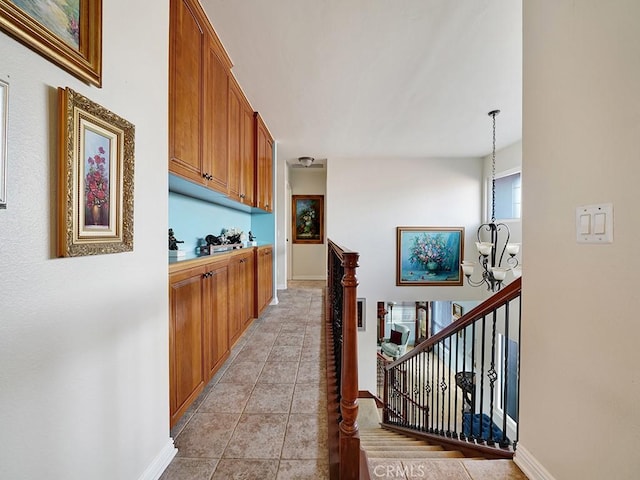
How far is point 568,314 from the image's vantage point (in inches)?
40.6

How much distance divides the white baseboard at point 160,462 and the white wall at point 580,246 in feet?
5.58

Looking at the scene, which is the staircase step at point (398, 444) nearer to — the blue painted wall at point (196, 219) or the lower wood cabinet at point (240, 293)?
the lower wood cabinet at point (240, 293)

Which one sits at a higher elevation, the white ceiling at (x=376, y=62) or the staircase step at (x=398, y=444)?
the white ceiling at (x=376, y=62)

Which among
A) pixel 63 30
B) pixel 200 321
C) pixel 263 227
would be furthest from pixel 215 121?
pixel 263 227

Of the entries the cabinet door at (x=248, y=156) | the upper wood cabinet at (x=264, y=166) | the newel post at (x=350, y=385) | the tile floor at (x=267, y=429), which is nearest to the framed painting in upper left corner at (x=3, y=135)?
the newel post at (x=350, y=385)

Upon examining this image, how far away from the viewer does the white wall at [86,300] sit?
642 mm

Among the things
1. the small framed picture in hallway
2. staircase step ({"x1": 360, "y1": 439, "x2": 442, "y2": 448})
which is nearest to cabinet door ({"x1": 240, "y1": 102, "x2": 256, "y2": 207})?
staircase step ({"x1": 360, "y1": 439, "x2": 442, "y2": 448})

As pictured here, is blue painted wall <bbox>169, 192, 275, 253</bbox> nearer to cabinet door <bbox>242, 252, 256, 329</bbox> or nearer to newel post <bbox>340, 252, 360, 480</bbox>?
cabinet door <bbox>242, 252, 256, 329</bbox>

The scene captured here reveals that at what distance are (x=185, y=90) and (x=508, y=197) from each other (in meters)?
5.18

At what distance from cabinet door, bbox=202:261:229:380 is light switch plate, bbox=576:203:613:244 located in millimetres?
1916

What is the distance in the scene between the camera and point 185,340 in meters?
1.51

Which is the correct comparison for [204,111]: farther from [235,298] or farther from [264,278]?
[264,278]

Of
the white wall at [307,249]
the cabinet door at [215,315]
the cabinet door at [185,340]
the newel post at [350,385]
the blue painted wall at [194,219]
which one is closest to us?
the newel post at [350,385]

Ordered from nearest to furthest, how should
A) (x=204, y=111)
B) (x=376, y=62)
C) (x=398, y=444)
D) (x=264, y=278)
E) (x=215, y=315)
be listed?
(x=204, y=111) → (x=215, y=315) → (x=376, y=62) → (x=398, y=444) → (x=264, y=278)
